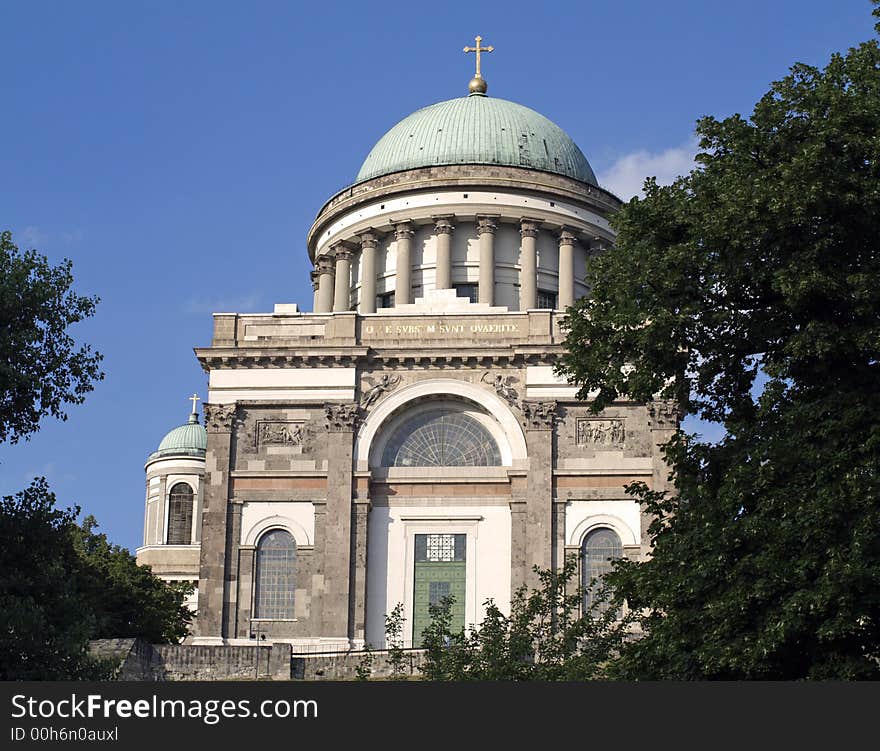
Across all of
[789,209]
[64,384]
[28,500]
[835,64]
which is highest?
[835,64]

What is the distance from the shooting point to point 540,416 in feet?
191

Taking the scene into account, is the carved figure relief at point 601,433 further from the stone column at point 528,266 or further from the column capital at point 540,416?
the stone column at point 528,266

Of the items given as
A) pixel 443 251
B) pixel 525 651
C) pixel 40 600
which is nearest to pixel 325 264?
pixel 443 251

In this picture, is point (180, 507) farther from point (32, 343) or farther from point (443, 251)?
point (32, 343)

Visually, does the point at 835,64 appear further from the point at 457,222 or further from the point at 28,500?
the point at 457,222

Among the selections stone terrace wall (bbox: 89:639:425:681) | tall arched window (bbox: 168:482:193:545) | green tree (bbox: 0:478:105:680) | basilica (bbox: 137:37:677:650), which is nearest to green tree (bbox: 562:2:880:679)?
green tree (bbox: 0:478:105:680)

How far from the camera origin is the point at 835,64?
30328 millimetres

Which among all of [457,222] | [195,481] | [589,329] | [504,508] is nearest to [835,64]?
[589,329]

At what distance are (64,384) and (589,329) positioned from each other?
11.3 meters

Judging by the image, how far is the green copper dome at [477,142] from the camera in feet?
233

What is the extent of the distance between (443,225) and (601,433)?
1451 cm

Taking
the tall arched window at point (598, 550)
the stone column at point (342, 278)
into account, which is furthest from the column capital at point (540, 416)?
the stone column at point (342, 278)

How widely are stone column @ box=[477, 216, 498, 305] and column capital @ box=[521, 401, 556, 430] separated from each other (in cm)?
897

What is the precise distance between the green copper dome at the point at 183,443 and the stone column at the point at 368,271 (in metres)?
19.8
